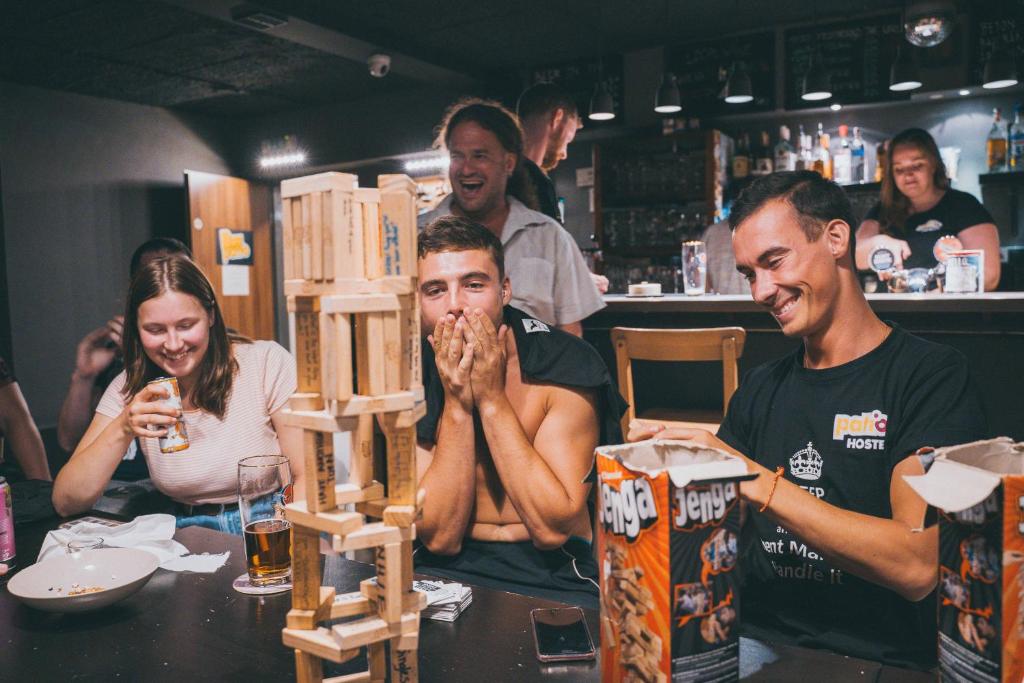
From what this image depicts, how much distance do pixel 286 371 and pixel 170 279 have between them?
0.42 meters

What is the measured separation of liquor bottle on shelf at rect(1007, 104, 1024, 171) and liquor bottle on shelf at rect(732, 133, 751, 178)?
5.39ft

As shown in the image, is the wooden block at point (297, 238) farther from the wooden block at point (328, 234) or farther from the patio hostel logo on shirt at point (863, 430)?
the patio hostel logo on shirt at point (863, 430)

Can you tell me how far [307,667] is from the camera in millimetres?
797

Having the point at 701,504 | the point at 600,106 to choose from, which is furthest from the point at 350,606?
the point at 600,106

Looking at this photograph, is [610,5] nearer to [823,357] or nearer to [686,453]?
[823,357]

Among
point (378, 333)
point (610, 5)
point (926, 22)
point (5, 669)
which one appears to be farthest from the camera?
point (610, 5)

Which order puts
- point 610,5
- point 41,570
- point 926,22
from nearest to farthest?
A: point 41,570, point 926,22, point 610,5

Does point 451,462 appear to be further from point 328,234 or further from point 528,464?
point 328,234

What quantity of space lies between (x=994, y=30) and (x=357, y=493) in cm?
555

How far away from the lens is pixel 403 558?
793 mm

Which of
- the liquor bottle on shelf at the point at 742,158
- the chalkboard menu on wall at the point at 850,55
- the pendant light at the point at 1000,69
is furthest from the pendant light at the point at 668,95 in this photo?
the pendant light at the point at 1000,69

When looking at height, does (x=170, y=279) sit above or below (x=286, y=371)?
above

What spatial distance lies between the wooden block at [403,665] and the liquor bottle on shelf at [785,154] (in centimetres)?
518

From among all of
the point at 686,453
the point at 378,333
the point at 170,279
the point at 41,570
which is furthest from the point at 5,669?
the point at 170,279
